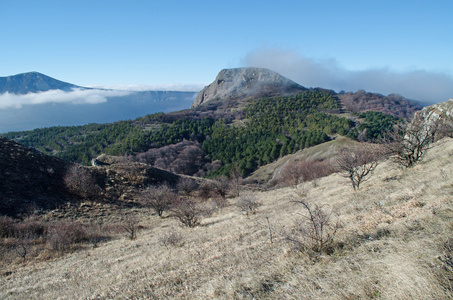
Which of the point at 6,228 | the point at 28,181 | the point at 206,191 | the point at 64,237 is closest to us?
the point at 64,237

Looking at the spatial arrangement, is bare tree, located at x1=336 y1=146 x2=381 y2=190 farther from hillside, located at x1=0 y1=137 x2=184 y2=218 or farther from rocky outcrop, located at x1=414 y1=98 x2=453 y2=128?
hillside, located at x1=0 y1=137 x2=184 y2=218

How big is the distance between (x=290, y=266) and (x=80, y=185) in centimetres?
3334

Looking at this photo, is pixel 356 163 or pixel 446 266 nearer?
pixel 446 266

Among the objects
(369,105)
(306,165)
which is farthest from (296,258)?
(369,105)

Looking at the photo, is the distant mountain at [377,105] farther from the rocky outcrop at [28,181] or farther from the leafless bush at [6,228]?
the leafless bush at [6,228]

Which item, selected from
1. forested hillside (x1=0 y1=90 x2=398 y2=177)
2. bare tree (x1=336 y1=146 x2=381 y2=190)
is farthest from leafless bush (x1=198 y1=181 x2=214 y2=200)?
forested hillside (x1=0 y1=90 x2=398 y2=177)

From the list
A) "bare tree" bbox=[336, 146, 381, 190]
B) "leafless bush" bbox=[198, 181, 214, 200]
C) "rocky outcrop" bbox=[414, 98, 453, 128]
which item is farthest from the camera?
"leafless bush" bbox=[198, 181, 214, 200]

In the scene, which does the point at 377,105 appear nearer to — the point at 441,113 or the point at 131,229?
the point at 441,113

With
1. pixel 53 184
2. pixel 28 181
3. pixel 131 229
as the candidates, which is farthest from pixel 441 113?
pixel 28 181

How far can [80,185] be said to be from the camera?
32094 millimetres

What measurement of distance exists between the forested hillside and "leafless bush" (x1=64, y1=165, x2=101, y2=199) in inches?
2268

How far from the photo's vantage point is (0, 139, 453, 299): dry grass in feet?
15.5

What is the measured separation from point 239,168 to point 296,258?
8188cm

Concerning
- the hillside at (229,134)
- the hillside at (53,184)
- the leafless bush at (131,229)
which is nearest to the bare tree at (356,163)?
the leafless bush at (131,229)
